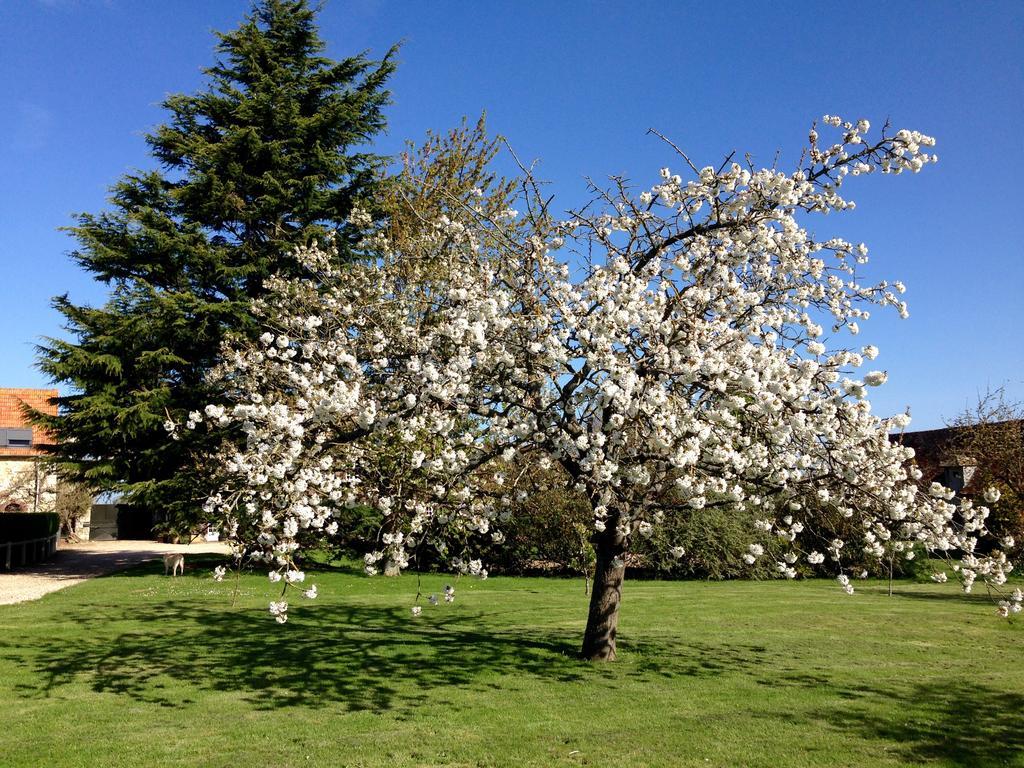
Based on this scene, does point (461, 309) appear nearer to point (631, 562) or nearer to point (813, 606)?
point (813, 606)

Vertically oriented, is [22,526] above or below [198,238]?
below

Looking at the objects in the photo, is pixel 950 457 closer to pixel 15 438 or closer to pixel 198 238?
pixel 198 238

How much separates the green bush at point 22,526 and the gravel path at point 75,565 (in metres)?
0.94

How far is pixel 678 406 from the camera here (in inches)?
312

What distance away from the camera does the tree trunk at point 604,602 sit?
9547 millimetres

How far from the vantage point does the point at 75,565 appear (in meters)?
23.6

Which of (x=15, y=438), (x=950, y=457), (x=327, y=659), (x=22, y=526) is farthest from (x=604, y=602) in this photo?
(x=15, y=438)

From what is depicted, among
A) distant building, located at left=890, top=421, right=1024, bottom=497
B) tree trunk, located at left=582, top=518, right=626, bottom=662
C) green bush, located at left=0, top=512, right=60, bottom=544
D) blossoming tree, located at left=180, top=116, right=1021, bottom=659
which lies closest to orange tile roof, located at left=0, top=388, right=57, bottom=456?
green bush, located at left=0, top=512, right=60, bottom=544

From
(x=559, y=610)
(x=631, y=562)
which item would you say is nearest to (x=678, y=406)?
(x=559, y=610)

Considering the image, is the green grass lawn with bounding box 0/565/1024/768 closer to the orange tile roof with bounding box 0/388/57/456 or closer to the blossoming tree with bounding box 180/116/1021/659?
the blossoming tree with bounding box 180/116/1021/659

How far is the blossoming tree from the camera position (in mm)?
7793

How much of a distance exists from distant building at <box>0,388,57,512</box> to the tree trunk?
2669 cm

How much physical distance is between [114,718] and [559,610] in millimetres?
8621

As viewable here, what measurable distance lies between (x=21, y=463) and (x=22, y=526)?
50.3ft
